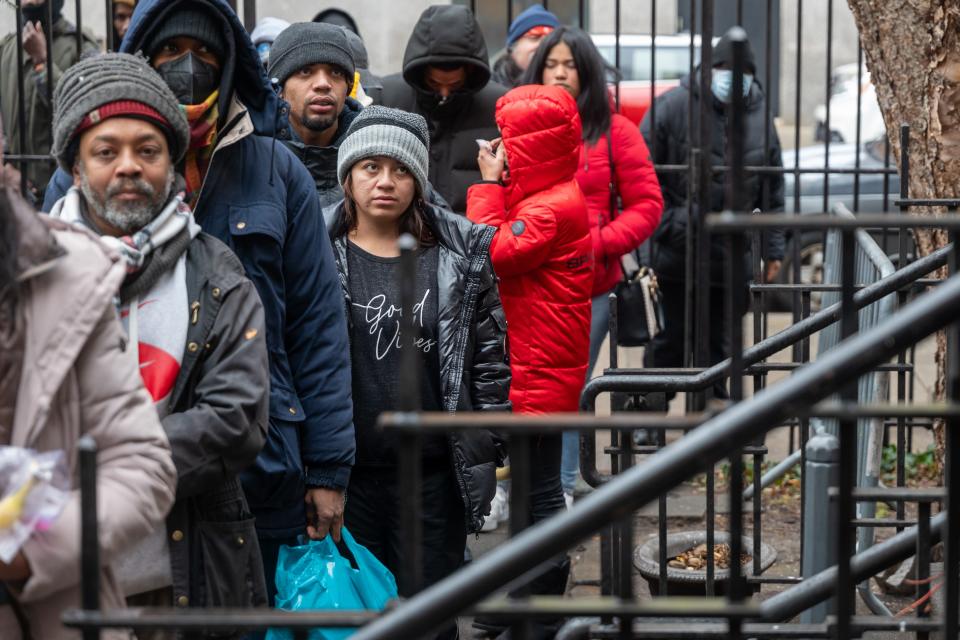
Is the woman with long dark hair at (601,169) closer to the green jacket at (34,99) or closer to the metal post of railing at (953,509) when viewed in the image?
the green jacket at (34,99)

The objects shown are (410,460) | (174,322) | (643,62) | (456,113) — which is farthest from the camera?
(643,62)

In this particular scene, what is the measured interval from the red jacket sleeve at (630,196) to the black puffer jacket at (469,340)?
1.92m

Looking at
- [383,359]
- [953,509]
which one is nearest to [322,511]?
[383,359]

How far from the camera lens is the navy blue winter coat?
11.2ft

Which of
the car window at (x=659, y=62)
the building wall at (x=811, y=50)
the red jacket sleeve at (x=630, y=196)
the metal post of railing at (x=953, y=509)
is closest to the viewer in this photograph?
the metal post of railing at (x=953, y=509)

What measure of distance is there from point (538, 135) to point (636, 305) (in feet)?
4.41

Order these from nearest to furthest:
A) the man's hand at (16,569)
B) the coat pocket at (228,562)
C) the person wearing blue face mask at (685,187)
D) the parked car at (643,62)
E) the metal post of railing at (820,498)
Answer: the man's hand at (16,569) → the coat pocket at (228,562) → the metal post of railing at (820,498) → the person wearing blue face mask at (685,187) → the parked car at (643,62)

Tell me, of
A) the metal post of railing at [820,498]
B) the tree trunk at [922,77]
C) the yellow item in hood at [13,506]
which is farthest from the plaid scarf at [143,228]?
the tree trunk at [922,77]

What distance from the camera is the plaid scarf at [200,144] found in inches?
134

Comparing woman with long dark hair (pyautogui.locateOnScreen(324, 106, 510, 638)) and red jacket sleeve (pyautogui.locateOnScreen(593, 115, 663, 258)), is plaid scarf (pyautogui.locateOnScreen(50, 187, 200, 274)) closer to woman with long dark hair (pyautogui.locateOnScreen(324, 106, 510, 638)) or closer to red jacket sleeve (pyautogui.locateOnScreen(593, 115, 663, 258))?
woman with long dark hair (pyautogui.locateOnScreen(324, 106, 510, 638))

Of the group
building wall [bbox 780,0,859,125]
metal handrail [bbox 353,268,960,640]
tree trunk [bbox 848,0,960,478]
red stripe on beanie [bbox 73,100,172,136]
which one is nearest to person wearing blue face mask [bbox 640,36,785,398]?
tree trunk [bbox 848,0,960,478]

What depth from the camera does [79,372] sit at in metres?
2.39

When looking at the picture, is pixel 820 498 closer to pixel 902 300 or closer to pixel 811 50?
pixel 902 300

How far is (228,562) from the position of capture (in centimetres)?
295
